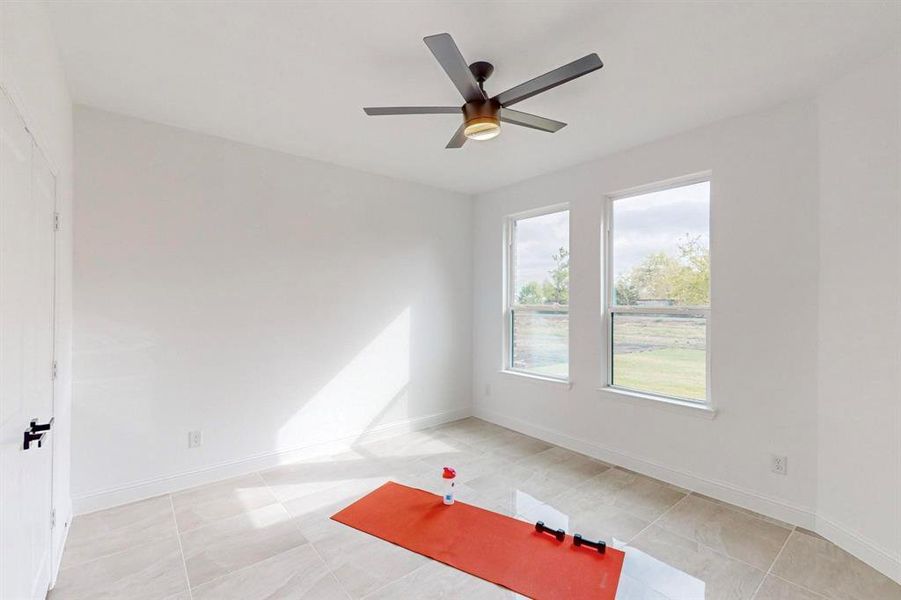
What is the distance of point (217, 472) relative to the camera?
3223 mm

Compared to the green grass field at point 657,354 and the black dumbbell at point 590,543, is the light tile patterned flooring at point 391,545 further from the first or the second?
the green grass field at point 657,354

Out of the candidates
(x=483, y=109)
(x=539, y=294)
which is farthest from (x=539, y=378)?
(x=483, y=109)

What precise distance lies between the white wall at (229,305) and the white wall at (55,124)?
213 mm

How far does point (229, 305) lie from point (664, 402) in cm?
353

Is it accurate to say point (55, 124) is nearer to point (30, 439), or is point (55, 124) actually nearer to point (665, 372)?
point (30, 439)

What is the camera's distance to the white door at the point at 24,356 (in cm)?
134

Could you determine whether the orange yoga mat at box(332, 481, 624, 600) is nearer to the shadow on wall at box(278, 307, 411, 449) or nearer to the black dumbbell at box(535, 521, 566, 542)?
the black dumbbell at box(535, 521, 566, 542)

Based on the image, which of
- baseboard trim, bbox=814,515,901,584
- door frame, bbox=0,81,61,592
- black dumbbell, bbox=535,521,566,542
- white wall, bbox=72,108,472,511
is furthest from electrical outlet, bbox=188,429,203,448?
baseboard trim, bbox=814,515,901,584

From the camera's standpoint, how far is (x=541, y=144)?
11.2 feet

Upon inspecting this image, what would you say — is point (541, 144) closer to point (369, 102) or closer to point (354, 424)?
point (369, 102)

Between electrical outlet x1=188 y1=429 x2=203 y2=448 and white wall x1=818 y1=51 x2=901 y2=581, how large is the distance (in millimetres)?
4206

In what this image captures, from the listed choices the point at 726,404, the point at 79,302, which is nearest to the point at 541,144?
the point at 726,404

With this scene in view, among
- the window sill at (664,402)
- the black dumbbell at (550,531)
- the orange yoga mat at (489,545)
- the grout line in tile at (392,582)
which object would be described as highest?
the window sill at (664,402)

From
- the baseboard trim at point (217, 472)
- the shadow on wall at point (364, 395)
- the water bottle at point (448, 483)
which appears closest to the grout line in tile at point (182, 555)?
the baseboard trim at point (217, 472)
